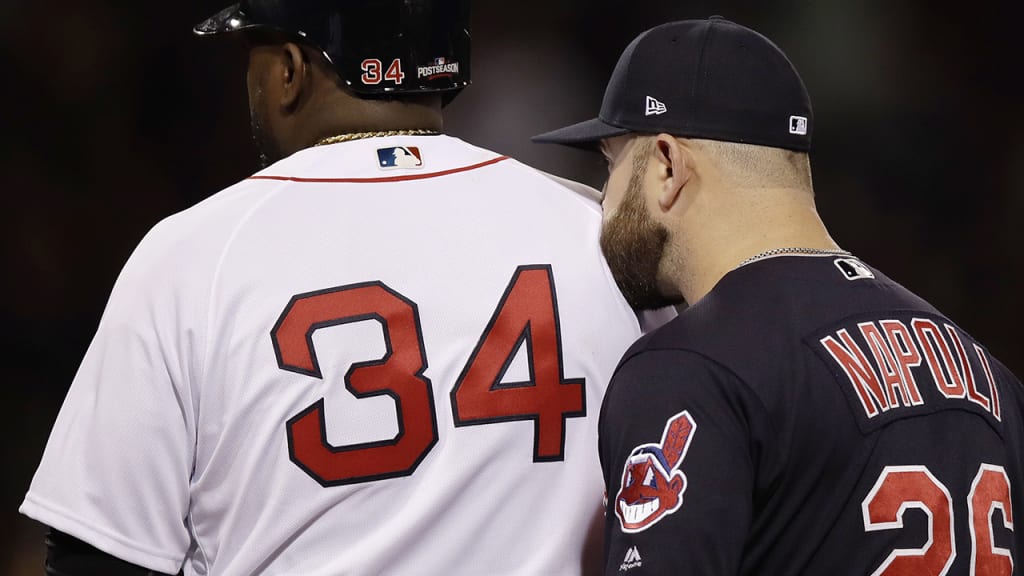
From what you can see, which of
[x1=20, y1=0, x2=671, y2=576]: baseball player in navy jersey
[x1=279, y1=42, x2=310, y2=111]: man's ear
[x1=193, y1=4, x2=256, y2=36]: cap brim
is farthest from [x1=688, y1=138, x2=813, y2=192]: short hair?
[x1=193, y1=4, x2=256, y2=36]: cap brim

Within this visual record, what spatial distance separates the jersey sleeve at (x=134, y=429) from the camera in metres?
1.44

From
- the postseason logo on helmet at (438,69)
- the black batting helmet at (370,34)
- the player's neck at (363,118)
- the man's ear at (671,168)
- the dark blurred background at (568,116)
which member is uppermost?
the black batting helmet at (370,34)

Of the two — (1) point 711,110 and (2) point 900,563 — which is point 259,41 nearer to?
(1) point 711,110

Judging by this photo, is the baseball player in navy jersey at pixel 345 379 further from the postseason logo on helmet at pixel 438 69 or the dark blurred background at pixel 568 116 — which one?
the dark blurred background at pixel 568 116

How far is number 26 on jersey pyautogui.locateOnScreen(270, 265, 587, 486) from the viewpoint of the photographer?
4.76 ft

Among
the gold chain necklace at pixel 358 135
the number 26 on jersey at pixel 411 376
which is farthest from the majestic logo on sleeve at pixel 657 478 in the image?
the gold chain necklace at pixel 358 135

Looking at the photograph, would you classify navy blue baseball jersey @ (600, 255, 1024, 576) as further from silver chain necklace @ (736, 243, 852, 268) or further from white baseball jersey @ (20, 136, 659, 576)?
white baseball jersey @ (20, 136, 659, 576)

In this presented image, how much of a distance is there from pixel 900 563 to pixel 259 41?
1066mm

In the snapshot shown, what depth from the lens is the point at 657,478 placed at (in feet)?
4.27

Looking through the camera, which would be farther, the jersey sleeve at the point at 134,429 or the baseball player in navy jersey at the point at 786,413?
the jersey sleeve at the point at 134,429

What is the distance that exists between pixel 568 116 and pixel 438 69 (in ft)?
9.82

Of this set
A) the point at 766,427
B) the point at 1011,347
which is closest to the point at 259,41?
the point at 766,427

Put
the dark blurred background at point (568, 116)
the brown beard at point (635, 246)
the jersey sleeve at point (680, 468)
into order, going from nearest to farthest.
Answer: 1. the jersey sleeve at point (680, 468)
2. the brown beard at point (635, 246)
3. the dark blurred background at point (568, 116)

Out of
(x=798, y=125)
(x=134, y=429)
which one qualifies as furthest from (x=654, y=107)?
(x=134, y=429)
